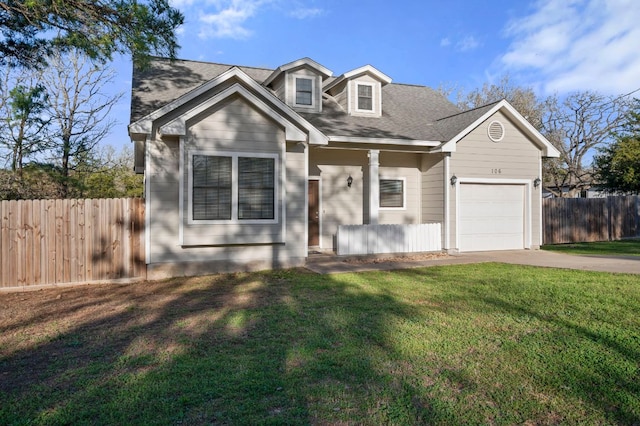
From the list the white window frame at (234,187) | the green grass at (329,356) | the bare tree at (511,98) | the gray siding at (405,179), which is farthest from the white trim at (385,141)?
the bare tree at (511,98)

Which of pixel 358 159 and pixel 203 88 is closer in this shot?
pixel 203 88

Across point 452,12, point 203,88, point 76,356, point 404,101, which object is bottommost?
point 76,356

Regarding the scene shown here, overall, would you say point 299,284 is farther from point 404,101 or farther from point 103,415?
point 404,101

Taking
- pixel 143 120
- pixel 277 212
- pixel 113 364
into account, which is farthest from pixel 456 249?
pixel 113 364

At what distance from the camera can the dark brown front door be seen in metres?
13.1

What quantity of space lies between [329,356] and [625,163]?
21843 millimetres

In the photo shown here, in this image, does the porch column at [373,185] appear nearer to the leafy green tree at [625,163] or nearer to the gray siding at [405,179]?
the gray siding at [405,179]

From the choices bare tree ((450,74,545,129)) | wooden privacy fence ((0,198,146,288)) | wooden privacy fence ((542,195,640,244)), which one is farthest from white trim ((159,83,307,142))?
bare tree ((450,74,545,129))

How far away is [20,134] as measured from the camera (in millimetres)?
11703

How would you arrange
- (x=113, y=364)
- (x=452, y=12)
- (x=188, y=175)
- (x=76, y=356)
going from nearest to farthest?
(x=113, y=364), (x=76, y=356), (x=188, y=175), (x=452, y=12)

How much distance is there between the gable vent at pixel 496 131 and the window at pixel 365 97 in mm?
3865

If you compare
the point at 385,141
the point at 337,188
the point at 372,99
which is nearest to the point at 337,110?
the point at 372,99

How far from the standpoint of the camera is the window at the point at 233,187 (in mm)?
9422

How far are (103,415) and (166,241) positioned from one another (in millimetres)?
6501
